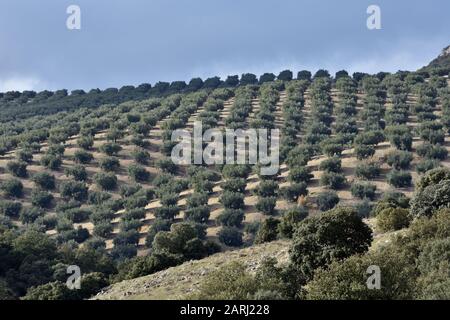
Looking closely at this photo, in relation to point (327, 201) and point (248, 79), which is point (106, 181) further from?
point (248, 79)

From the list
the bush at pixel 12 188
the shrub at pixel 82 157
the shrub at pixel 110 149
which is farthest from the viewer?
the shrub at pixel 110 149

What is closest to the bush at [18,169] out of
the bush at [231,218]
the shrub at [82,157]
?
the shrub at [82,157]

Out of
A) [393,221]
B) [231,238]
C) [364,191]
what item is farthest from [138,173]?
[393,221]

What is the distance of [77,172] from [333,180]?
3409cm

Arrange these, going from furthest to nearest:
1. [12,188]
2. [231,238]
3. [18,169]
A: [18,169], [12,188], [231,238]

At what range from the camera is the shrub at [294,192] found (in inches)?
3071

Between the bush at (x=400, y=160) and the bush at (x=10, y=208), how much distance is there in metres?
45.0

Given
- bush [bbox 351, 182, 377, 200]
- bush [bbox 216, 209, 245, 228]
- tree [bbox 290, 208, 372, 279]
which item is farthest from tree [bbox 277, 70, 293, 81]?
tree [bbox 290, 208, 372, 279]

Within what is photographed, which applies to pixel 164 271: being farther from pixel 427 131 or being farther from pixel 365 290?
pixel 427 131

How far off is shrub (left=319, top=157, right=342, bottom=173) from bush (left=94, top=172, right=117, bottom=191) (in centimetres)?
2631

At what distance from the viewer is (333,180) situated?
79875mm

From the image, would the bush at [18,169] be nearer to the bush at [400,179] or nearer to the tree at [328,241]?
the bush at [400,179]

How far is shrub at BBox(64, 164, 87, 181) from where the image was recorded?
302 feet

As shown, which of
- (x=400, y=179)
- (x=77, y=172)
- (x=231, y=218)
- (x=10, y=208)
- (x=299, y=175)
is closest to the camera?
(x=231, y=218)
